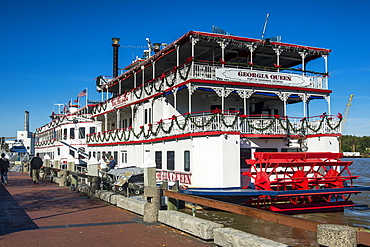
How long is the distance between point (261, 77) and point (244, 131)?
11.0 feet

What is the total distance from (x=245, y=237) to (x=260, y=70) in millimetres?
14060

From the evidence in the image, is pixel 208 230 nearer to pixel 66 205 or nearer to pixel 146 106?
pixel 66 205

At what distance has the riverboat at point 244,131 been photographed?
51.6 ft

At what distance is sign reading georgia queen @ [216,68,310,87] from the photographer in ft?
59.5

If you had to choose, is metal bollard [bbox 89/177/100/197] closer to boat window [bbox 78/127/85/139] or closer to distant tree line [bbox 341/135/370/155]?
boat window [bbox 78/127/85/139]

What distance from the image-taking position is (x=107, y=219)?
10203mm

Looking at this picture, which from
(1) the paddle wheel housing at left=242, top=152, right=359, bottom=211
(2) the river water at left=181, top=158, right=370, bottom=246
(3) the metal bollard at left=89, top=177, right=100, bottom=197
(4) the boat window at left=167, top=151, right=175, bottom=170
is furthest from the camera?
(4) the boat window at left=167, top=151, right=175, bottom=170

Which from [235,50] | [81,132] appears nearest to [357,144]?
[81,132]

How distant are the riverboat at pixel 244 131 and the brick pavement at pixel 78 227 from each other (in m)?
2.47

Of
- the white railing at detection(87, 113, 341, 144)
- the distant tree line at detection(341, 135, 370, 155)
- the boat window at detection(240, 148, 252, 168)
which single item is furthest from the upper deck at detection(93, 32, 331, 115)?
the distant tree line at detection(341, 135, 370, 155)

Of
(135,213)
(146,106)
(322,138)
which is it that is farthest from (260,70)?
(135,213)

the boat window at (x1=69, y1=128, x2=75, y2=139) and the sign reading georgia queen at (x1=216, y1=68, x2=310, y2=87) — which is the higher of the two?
the sign reading georgia queen at (x1=216, y1=68, x2=310, y2=87)

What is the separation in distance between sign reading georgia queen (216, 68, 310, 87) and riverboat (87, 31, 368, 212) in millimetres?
49

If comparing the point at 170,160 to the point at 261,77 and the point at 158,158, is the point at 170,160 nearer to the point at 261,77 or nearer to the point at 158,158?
the point at 158,158
